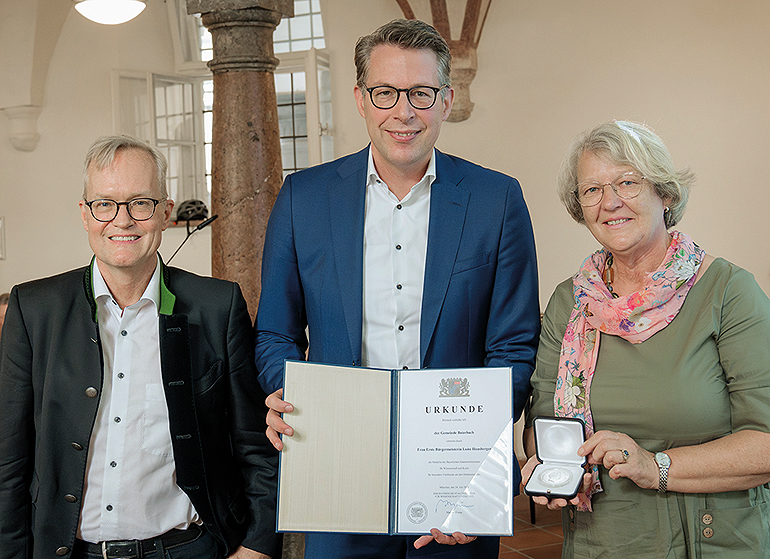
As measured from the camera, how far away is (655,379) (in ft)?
6.15

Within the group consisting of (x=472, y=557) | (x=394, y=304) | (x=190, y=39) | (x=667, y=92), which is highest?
(x=190, y=39)

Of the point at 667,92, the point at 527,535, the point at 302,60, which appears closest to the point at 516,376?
the point at 527,535

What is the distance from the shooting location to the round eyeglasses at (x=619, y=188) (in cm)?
196

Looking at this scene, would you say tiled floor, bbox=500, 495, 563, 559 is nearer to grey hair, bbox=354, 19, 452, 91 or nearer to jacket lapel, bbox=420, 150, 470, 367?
jacket lapel, bbox=420, 150, 470, 367

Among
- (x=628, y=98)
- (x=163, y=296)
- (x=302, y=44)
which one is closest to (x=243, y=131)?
(x=163, y=296)

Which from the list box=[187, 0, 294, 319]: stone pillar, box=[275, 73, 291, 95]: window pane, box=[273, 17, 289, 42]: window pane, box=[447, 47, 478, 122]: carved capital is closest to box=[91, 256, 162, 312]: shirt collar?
box=[187, 0, 294, 319]: stone pillar

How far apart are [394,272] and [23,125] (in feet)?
24.6

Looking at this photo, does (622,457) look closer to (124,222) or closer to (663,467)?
(663,467)

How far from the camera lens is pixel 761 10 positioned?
21.1 ft

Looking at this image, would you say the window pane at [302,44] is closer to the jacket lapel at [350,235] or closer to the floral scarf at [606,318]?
the jacket lapel at [350,235]

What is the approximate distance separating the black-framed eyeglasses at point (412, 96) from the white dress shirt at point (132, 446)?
770 millimetres

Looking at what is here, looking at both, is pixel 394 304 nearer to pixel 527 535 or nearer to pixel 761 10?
pixel 527 535

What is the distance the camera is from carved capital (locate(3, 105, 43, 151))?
8.42 m

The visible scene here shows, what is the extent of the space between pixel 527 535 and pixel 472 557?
3560 mm
